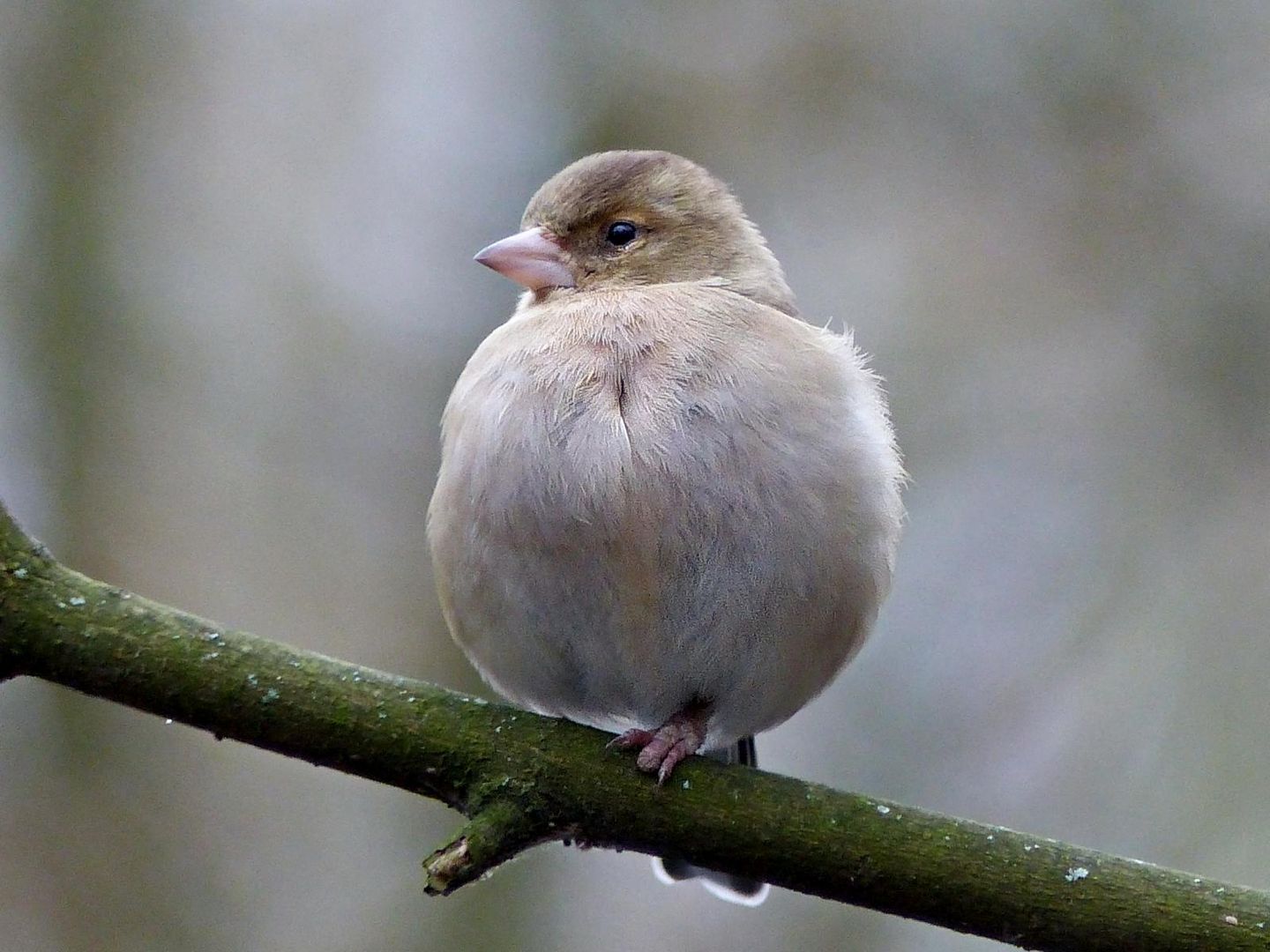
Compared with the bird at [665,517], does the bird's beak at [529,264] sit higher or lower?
higher

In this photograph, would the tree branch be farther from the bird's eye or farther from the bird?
the bird's eye

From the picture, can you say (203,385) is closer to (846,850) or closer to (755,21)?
(755,21)

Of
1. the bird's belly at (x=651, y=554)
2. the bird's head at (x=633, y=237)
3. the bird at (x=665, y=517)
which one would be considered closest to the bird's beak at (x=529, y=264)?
the bird's head at (x=633, y=237)

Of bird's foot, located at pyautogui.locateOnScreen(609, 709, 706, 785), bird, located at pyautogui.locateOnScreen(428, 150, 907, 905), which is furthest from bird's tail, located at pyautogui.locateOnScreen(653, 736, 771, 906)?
bird's foot, located at pyautogui.locateOnScreen(609, 709, 706, 785)

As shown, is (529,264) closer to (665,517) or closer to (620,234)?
(620,234)

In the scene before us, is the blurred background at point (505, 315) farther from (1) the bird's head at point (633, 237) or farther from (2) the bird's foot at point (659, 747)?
(2) the bird's foot at point (659, 747)
